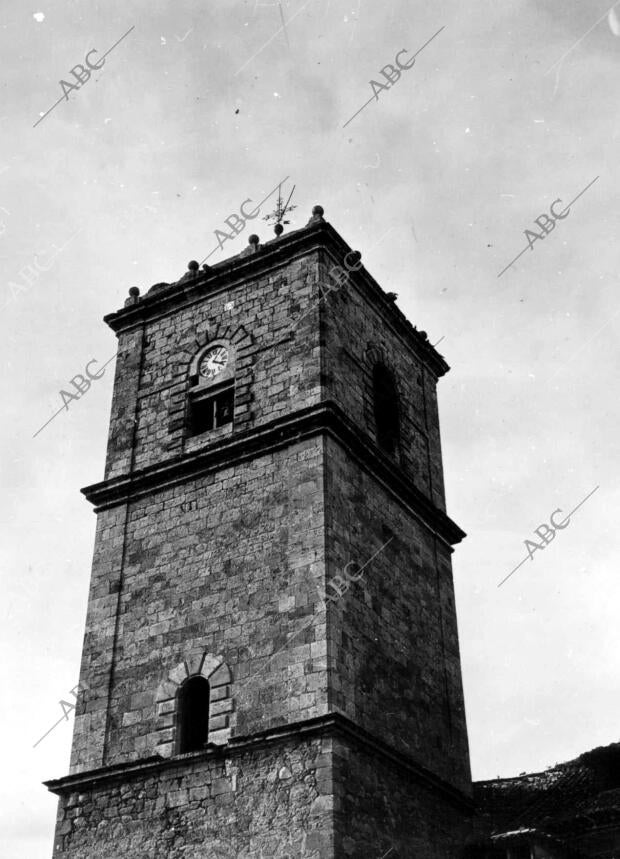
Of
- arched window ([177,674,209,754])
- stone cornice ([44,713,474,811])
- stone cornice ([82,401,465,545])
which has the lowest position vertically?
stone cornice ([44,713,474,811])

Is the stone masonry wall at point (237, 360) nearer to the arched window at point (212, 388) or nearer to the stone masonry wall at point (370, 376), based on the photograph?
the arched window at point (212, 388)

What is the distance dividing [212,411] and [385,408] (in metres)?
3.19

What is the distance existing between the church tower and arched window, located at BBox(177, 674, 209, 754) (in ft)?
0.09

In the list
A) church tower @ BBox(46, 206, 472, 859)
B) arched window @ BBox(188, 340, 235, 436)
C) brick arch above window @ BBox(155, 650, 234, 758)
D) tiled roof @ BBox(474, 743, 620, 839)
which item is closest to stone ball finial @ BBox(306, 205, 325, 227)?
church tower @ BBox(46, 206, 472, 859)

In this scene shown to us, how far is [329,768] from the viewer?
46.7 feet

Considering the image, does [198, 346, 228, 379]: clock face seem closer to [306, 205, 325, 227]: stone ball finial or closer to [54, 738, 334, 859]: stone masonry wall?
[306, 205, 325, 227]: stone ball finial

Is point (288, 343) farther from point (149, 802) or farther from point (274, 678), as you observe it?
point (149, 802)

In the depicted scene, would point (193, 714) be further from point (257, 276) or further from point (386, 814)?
point (257, 276)

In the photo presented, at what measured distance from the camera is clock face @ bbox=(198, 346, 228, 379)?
1938 cm

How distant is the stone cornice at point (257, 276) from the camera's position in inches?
772

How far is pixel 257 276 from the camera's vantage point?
19.9 meters

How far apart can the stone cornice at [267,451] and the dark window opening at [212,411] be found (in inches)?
32.9

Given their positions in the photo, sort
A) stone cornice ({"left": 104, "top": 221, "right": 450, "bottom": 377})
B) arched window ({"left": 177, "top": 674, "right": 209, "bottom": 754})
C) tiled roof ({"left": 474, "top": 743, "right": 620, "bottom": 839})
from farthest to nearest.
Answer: stone cornice ({"left": 104, "top": 221, "right": 450, "bottom": 377}) → tiled roof ({"left": 474, "top": 743, "right": 620, "bottom": 839}) → arched window ({"left": 177, "top": 674, "right": 209, "bottom": 754})

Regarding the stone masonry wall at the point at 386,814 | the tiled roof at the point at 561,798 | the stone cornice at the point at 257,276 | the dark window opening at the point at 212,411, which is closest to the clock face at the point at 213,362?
the dark window opening at the point at 212,411
